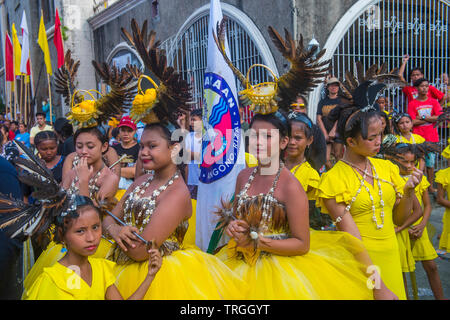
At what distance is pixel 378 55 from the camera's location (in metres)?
8.22

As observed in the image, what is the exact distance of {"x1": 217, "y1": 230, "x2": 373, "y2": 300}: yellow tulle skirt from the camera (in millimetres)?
2156

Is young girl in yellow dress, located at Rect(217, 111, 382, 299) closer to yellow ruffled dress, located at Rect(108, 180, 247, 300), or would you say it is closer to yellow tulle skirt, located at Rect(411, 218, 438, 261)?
yellow ruffled dress, located at Rect(108, 180, 247, 300)

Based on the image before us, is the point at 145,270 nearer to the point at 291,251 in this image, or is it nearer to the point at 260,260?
the point at 260,260

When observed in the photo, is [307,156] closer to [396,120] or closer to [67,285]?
[396,120]

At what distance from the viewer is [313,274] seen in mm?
2238

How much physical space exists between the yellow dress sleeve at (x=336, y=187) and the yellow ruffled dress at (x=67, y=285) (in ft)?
4.94

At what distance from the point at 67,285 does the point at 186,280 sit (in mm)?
628

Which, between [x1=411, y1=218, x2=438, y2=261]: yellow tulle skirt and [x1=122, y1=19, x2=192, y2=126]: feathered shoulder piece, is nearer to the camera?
[x1=122, y1=19, x2=192, y2=126]: feathered shoulder piece

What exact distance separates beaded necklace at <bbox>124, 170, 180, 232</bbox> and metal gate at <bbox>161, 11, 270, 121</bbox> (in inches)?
225

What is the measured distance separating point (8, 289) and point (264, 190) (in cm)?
158

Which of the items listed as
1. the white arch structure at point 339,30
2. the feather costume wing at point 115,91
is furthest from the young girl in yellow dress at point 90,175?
the white arch structure at point 339,30

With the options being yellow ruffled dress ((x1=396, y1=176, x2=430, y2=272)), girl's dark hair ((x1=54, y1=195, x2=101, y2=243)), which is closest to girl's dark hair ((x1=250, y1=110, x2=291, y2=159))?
girl's dark hair ((x1=54, y1=195, x2=101, y2=243))

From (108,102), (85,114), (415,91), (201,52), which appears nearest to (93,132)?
(85,114)
